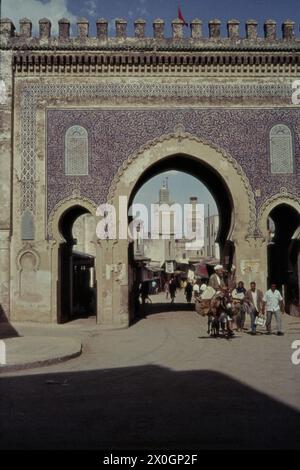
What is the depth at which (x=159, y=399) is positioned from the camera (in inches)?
227

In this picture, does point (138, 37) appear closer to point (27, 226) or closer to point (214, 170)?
point (214, 170)

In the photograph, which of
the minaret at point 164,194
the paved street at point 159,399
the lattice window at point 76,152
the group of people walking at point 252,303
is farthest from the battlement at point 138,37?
the minaret at point 164,194

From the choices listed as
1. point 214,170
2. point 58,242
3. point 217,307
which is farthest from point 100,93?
point 217,307

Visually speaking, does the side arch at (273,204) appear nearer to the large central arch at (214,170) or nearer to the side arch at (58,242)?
the large central arch at (214,170)

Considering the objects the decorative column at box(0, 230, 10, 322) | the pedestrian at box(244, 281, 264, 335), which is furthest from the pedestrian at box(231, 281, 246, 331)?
the decorative column at box(0, 230, 10, 322)

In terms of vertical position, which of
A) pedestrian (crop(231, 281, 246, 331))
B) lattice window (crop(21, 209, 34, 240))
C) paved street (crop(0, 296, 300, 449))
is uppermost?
lattice window (crop(21, 209, 34, 240))

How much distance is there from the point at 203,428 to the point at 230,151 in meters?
11.5

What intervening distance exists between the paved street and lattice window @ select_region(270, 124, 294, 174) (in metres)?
6.26

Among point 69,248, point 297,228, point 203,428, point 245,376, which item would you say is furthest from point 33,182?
point 203,428

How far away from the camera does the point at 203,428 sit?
4566mm

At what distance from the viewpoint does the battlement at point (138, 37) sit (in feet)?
49.6

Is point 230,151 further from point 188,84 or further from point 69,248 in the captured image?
point 69,248

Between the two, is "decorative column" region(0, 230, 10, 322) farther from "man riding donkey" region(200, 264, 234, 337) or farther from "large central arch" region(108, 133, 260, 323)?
"man riding donkey" region(200, 264, 234, 337)

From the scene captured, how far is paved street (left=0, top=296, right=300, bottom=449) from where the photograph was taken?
4.28 m
